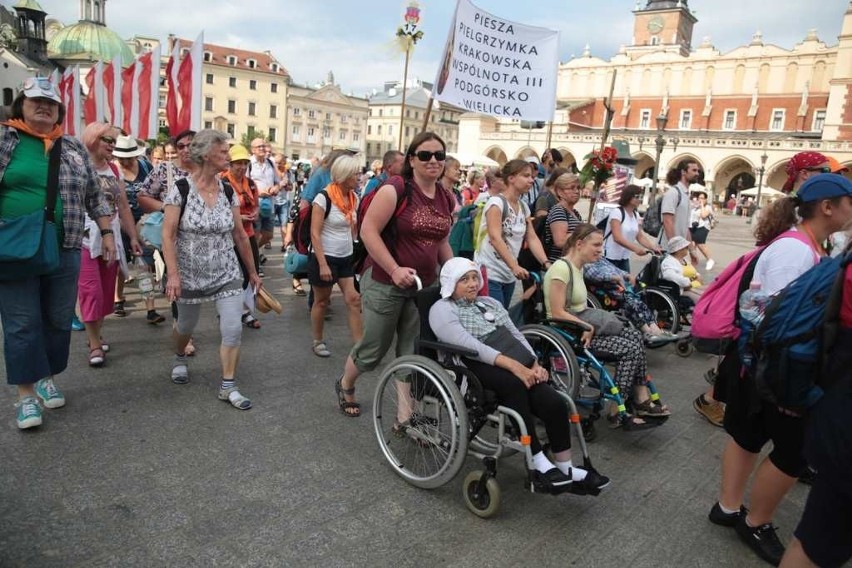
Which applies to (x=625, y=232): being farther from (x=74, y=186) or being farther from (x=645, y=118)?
(x=645, y=118)

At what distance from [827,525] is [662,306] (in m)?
4.23

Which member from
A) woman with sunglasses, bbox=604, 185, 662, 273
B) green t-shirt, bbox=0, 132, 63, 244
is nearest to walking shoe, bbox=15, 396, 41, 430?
green t-shirt, bbox=0, 132, 63, 244

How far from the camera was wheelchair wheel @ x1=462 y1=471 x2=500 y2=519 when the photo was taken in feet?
8.73

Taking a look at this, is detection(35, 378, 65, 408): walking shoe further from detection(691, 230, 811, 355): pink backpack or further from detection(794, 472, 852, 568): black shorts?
detection(794, 472, 852, 568): black shorts

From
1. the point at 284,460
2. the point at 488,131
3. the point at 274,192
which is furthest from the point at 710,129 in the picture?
the point at 284,460

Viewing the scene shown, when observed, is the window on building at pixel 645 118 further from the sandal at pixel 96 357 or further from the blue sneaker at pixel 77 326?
the sandal at pixel 96 357

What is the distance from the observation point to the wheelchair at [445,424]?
2670 mm

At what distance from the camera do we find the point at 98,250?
4445 millimetres

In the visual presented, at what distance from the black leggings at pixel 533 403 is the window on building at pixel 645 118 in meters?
72.7

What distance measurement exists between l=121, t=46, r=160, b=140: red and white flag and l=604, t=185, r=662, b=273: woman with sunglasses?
6.79 metres

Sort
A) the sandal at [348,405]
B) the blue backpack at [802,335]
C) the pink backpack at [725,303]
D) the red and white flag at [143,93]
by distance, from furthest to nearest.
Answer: the red and white flag at [143,93] < the sandal at [348,405] < the pink backpack at [725,303] < the blue backpack at [802,335]

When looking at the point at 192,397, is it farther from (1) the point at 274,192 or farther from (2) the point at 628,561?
(1) the point at 274,192

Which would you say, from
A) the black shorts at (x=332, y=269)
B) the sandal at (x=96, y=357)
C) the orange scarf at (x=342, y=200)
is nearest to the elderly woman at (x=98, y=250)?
the sandal at (x=96, y=357)

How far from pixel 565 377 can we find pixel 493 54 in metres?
3.52
